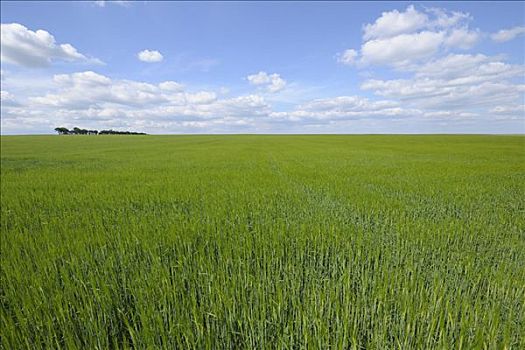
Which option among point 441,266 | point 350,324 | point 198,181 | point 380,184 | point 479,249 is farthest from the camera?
point 198,181

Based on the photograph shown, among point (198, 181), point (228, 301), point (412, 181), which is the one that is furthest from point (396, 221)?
point (198, 181)

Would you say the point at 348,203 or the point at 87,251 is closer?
the point at 87,251

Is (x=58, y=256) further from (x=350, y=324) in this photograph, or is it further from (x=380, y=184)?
(x=380, y=184)

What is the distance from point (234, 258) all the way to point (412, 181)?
8.05 metres

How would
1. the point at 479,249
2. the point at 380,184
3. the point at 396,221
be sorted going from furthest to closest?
the point at 380,184
the point at 396,221
the point at 479,249

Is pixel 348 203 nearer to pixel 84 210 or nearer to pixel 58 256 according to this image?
pixel 58 256

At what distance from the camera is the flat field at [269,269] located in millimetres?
2176

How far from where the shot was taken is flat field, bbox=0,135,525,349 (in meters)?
2.18

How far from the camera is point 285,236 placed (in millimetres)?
4047

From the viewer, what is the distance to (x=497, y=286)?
2.79m

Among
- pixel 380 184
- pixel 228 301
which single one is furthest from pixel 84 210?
pixel 380 184

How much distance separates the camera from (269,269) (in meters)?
2.97

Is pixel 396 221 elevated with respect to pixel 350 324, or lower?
elevated

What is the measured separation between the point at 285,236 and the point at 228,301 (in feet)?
6.10
